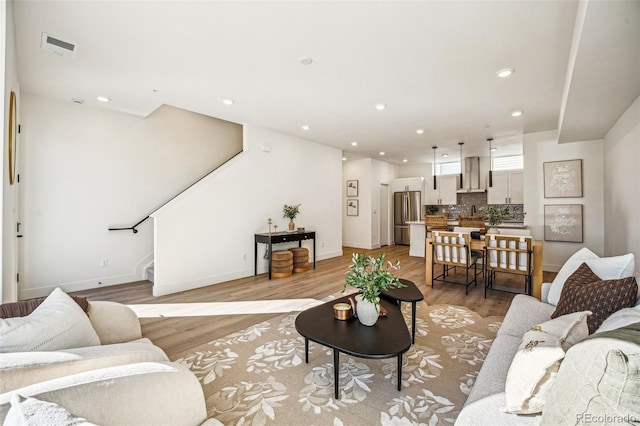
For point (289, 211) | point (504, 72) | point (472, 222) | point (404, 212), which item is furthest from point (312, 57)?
point (404, 212)

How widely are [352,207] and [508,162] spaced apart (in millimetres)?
4821

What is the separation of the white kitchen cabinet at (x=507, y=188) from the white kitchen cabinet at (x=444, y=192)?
987 millimetres

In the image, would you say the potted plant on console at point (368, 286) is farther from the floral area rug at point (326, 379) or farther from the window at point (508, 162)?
the window at point (508, 162)

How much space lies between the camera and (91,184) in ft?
14.8

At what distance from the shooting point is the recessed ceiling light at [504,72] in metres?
3.16

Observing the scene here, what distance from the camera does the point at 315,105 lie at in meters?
4.34

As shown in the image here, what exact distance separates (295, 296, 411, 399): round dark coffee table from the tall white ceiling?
93.2 inches

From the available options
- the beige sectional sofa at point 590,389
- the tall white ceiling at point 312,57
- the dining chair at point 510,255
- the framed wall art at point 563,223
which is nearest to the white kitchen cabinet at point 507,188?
the framed wall art at point 563,223

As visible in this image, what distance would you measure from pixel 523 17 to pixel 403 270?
4.42m

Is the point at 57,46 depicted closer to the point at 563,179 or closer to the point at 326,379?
the point at 326,379

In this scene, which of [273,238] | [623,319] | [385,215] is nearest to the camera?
[623,319]

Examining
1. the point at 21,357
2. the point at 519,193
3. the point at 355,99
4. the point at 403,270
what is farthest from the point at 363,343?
the point at 519,193

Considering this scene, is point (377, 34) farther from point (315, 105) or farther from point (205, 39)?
point (315, 105)

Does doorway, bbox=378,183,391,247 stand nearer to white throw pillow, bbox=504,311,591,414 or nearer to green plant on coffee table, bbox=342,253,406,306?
green plant on coffee table, bbox=342,253,406,306
